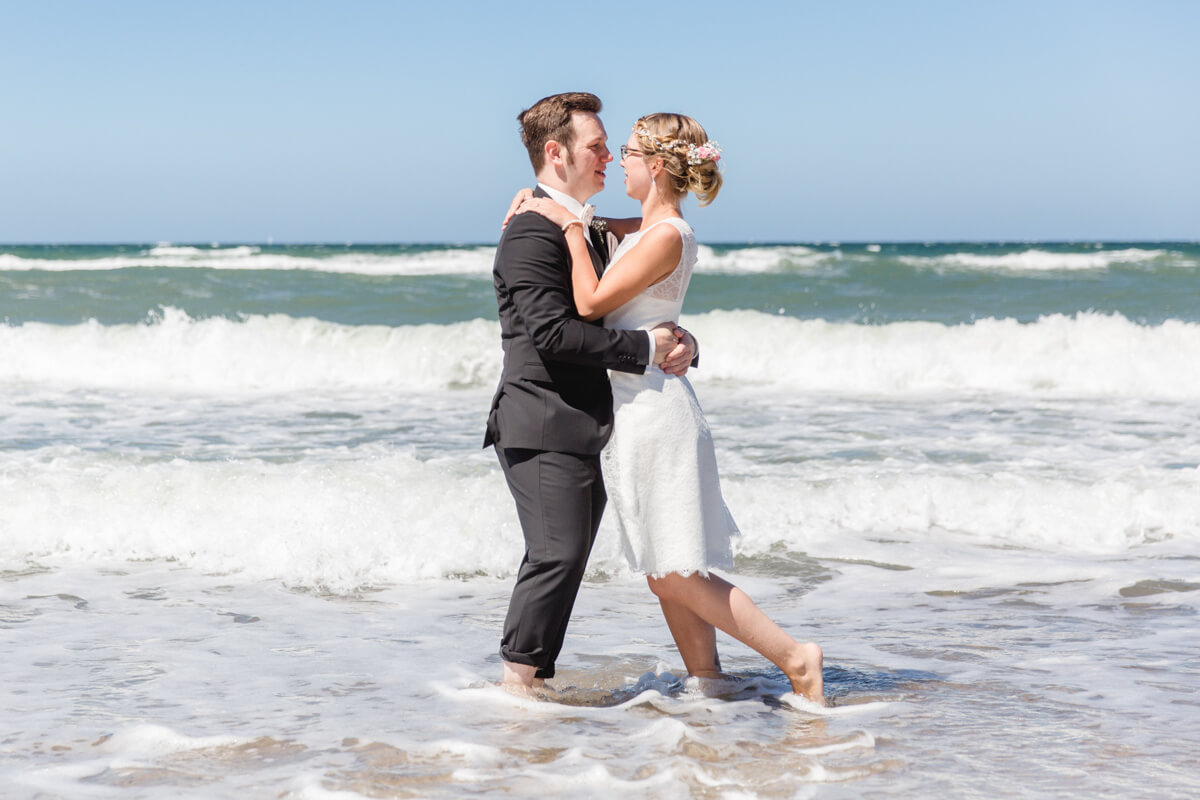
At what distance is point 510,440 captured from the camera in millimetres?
3465

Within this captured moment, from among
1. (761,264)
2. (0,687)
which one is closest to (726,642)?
(0,687)

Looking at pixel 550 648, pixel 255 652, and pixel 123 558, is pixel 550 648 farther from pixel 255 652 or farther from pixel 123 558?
pixel 123 558

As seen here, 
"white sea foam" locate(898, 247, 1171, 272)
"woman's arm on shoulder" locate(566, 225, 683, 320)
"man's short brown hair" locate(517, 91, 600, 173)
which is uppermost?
"white sea foam" locate(898, 247, 1171, 272)

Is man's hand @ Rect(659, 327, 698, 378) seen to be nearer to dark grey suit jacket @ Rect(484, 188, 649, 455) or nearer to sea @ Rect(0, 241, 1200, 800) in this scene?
dark grey suit jacket @ Rect(484, 188, 649, 455)

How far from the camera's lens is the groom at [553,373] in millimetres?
3330

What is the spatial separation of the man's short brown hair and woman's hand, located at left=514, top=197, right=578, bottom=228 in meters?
0.15

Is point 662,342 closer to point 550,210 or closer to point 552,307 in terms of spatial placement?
point 552,307

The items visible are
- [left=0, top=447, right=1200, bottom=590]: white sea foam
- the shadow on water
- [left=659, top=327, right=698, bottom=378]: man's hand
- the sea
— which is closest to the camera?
the sea

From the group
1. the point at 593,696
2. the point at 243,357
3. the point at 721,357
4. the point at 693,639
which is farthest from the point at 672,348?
the point at 243,357

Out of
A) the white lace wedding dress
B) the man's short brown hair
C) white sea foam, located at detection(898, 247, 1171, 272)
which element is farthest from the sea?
white sea foam, located at detection(898, 247, 1171, 272)

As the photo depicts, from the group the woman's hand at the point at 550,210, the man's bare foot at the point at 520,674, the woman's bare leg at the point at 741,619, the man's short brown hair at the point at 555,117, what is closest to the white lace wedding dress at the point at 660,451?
the woman's bare leg at the point at 741,619

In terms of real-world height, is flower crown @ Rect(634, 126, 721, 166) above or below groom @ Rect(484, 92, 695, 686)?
above

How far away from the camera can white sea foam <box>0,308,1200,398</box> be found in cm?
1352

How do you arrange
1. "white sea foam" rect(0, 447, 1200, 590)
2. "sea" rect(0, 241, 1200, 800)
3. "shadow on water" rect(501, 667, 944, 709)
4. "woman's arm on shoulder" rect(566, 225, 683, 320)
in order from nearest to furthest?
1. "sea" rect(0, 241, 1200, 800)
2. "woman's arm on shoulder" rect(566, 225, 683, 320)
3. "shadow on water" rect(501, 667, 944, 709)
4. "white sea foam" rect(0, 447, 1200, 590)
